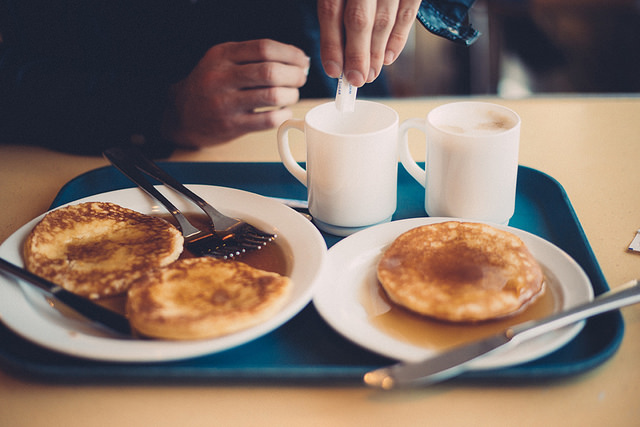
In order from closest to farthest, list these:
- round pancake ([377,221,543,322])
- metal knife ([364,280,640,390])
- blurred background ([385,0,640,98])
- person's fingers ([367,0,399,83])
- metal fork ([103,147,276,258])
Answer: metal knife ([364,280,640,390]) → round pancake ([377,221,543,322]) → metal fork ([103,147,276,258]) → person's fingers ([367,0,399,83]) → blurred background ([385,0,640,98])

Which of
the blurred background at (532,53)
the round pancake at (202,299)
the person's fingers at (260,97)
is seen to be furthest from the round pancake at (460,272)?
the blurred background at (532,53)

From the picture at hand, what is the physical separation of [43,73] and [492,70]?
2609 mm

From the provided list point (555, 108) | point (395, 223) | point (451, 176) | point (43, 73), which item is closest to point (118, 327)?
point (395, 223)

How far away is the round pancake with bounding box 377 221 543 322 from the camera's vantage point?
0.71 m

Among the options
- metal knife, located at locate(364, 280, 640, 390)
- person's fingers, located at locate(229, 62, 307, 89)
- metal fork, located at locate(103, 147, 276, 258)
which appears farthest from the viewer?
person's fingers, located at locate(229, 62, 307, 89)

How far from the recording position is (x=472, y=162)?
3.02 feet

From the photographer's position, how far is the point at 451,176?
946 mm

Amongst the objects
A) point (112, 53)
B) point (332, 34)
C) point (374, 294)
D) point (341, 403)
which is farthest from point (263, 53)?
point (341, 403)

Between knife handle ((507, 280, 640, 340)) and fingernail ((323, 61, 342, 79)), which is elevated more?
fingernail ((323, 61, 342, 79))

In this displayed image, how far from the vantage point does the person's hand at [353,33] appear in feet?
3.19

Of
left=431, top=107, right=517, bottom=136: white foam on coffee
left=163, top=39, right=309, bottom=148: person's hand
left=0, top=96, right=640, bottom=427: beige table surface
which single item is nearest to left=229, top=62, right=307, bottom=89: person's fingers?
left=163, top=39, right=309, bottom=148: person's hand

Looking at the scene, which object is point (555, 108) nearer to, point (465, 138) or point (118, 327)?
point (465, 138)

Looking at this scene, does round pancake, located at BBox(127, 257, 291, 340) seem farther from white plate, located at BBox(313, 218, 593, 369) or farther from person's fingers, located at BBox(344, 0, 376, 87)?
person's fingers, located at BBox(344, 0, 376, 87)

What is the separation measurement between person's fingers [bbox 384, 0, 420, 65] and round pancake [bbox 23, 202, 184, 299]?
551 millimetres
